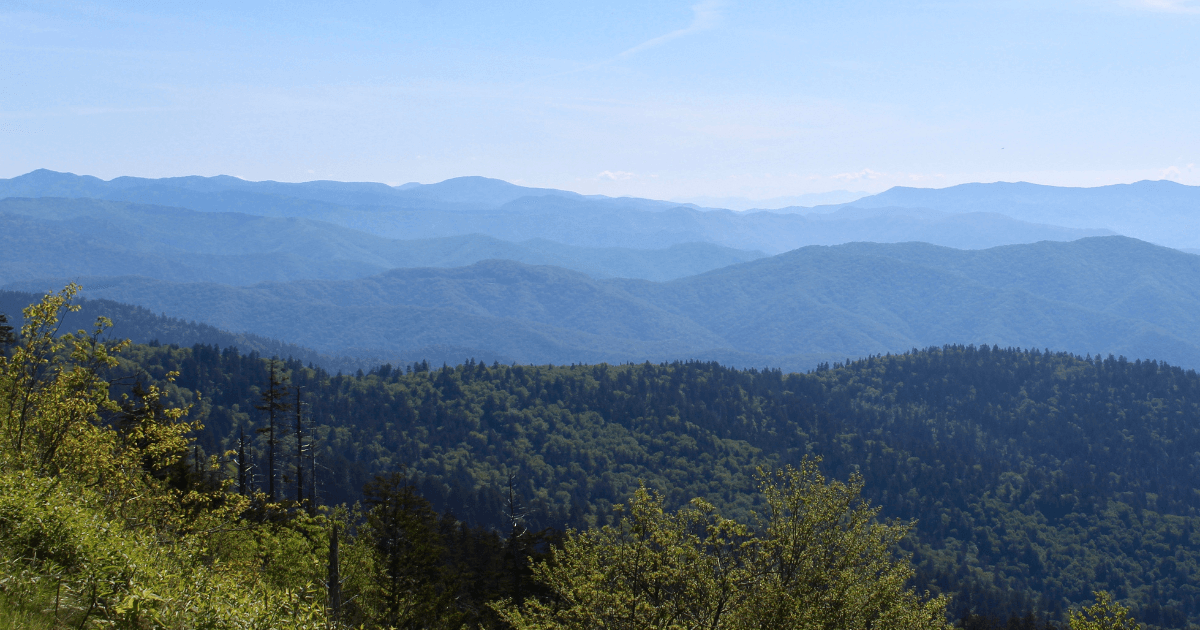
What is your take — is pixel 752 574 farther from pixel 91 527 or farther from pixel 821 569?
pixel 91 527

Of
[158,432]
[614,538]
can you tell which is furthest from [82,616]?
[614,538]

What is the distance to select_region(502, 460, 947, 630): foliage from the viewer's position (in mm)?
20875

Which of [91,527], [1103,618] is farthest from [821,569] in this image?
[91,527]

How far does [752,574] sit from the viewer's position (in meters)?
21.6

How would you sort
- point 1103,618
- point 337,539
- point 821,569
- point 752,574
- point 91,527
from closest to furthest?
point 91,527
point 752,574
point 821,569
point 337,539
point 1103,618

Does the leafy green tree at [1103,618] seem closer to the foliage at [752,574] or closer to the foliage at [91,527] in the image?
the foliage at [752,574]

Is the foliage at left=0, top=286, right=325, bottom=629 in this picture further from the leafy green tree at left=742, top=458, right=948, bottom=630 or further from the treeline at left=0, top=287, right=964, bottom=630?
the leafy green tree at left=742, top=458, right=948, bottom=630

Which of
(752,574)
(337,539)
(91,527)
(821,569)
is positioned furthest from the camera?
(337,539)

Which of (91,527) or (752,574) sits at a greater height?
(91,527)

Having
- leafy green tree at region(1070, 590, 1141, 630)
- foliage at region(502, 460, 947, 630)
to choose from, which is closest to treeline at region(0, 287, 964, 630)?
foliage at region(502, 460, 947, 630)

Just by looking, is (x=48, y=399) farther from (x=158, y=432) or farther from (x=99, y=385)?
(x=158, y=432)

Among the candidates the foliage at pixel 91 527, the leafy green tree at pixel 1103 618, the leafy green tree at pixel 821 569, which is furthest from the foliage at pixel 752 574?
the leafy green tree at pixel 1103 618

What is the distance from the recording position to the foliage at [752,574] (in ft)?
68.5

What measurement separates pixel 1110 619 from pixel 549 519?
14812 cm
